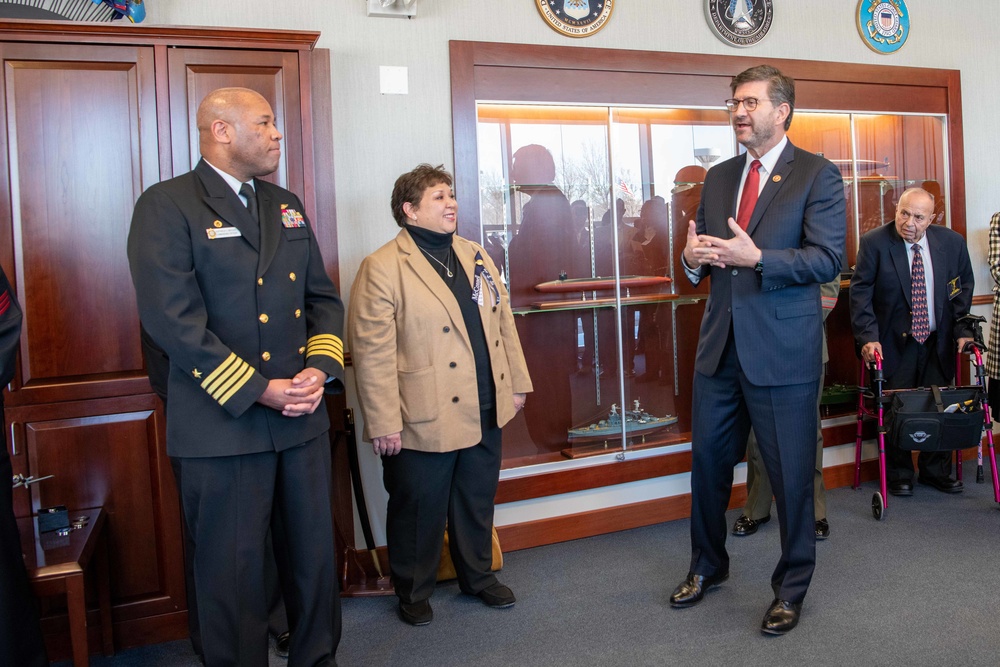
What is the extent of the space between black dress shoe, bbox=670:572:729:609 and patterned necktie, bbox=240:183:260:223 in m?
2.11

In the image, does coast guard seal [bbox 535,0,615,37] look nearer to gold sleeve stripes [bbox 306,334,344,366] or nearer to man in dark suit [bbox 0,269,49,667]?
gold sleeve stripes [bbox 306,334,344,366]

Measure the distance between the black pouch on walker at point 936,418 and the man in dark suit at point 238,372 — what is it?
300 cm

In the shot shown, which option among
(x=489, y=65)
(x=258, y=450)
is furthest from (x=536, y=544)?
(x=489, y=65)

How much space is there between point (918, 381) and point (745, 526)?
146 cm

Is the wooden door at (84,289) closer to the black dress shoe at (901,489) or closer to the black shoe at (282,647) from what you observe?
the black shoe at (282,647)

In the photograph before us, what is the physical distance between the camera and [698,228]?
3256mm

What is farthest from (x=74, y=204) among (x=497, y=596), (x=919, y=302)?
(x=919, y=302)

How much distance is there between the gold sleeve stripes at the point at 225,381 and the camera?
87.9 inches

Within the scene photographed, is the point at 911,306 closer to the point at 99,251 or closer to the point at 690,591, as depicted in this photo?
the point at 690,591

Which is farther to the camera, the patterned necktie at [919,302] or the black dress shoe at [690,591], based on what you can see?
the patterned necktie at [919,302]

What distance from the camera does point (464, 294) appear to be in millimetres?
3221

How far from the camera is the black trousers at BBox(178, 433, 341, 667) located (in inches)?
92.1

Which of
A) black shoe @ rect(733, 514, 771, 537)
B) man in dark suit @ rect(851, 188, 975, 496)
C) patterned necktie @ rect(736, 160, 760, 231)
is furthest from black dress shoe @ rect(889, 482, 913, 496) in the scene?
patterned necktie @ rect(736, 160, 760, 231)

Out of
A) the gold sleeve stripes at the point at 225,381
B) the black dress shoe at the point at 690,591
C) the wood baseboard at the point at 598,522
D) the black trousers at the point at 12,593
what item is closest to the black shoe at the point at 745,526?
the wood baseboard at the point at 598,522
